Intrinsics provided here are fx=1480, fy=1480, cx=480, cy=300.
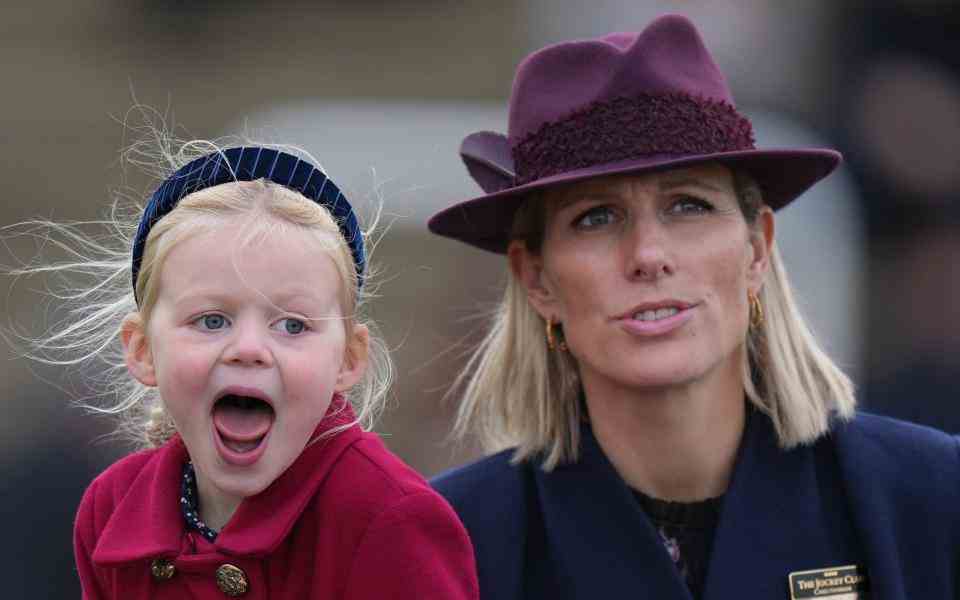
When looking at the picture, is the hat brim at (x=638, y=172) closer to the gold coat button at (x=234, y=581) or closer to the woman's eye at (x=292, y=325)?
the woman's eye at (x=292, y=325)

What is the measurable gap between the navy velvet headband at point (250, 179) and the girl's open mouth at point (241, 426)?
11.2 inches

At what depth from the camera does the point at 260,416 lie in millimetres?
2465

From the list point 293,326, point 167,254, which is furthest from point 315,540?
A: point 167,254

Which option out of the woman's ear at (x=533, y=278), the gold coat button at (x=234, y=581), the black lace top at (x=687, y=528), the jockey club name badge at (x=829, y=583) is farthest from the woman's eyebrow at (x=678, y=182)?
the gold coat button at (x=234, y=581)

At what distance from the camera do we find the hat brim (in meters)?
3.03

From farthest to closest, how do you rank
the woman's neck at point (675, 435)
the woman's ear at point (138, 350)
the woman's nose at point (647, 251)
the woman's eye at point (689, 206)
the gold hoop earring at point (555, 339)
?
the gold hoop earring at point (555, 339) < the woman's neck at point (675, 435) < the woman's eye at point (689, 206) < the woman's nose at point (647, 251) < the woman's ear at point (138, 350)

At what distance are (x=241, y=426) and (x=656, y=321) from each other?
980mm

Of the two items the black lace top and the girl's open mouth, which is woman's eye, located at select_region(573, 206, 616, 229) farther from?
the girl's open mouth

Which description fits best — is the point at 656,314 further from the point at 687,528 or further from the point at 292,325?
the point at 292,325

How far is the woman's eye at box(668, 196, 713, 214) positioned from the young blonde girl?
0.79 metres

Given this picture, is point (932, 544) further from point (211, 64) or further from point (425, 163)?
point (211, 64)

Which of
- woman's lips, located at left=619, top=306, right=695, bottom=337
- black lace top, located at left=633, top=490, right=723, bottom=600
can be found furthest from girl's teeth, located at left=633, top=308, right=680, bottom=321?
black lace top, located at left=633, top=490, right=723, bottom=600

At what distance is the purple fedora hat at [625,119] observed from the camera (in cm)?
307

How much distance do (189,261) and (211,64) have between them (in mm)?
4998
